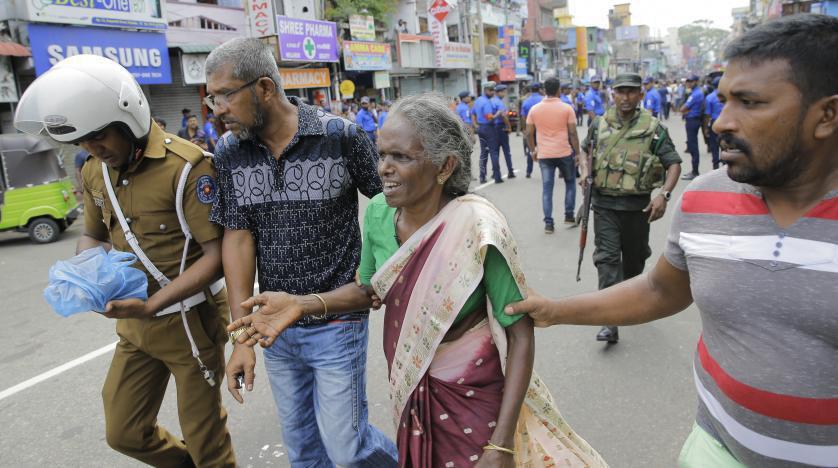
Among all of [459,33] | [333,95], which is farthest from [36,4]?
[459,33]

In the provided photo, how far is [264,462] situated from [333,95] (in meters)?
20.0

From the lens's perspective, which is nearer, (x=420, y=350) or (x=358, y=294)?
(x=420, y=350)

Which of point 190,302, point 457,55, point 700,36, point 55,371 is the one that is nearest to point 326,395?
point 190,302

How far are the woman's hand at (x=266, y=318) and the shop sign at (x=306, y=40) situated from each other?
17.0m

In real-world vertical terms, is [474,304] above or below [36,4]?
below

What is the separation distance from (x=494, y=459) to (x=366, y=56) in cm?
2212

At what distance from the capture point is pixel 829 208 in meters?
1.29

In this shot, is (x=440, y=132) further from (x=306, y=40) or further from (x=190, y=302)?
(x=306, y=40)

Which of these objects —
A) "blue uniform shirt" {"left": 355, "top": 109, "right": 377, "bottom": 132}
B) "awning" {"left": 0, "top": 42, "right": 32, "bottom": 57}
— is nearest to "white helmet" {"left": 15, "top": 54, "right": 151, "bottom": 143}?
"awning" {"left": 0, "top": 42, "right": 32, "bottom": 57}

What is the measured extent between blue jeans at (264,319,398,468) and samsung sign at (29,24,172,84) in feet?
39.5

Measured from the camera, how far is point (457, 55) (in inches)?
1180

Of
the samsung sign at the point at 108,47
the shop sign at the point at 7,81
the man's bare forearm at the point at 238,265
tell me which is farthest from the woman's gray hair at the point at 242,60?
the shop sign at the point at 7,81

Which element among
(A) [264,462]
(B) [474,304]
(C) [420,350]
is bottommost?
(A) [264,462]

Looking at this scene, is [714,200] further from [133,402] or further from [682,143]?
[682,143]
